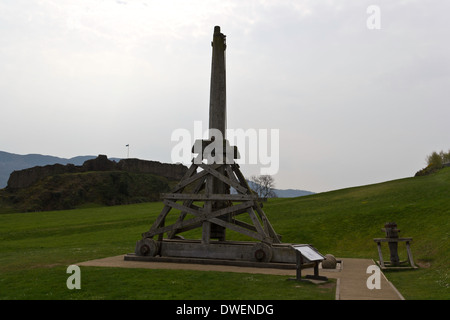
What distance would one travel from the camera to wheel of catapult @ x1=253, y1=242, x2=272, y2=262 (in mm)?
14805

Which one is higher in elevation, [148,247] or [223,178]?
[223,178]

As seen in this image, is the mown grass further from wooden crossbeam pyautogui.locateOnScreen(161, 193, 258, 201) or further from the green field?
wooden crossbeam pyautogui.locateOnScreen(161, 193, 258, 201)

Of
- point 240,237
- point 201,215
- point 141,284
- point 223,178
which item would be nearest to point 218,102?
point 223,178

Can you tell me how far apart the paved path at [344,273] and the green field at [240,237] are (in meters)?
0.53

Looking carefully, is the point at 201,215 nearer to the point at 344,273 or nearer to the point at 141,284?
the point at 141,284

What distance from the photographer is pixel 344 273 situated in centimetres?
1418

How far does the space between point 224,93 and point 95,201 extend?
7370 cm

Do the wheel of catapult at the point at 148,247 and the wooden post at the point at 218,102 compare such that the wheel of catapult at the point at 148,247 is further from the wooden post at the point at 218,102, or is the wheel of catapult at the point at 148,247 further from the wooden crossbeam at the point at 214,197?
the wooden post at the point at 218,102

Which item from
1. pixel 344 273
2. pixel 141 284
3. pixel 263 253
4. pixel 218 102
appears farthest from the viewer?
pixel 218 102

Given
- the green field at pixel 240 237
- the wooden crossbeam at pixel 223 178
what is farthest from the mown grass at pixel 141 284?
the wooden crossbeam at pixel 223 178

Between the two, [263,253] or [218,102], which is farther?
[218,102]

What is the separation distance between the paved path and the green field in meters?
0.53

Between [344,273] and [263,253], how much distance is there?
9.38 feet

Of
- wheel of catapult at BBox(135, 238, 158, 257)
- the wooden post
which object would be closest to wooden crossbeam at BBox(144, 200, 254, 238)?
wheel of catapult at BBox(135, 238, 158, 257)
